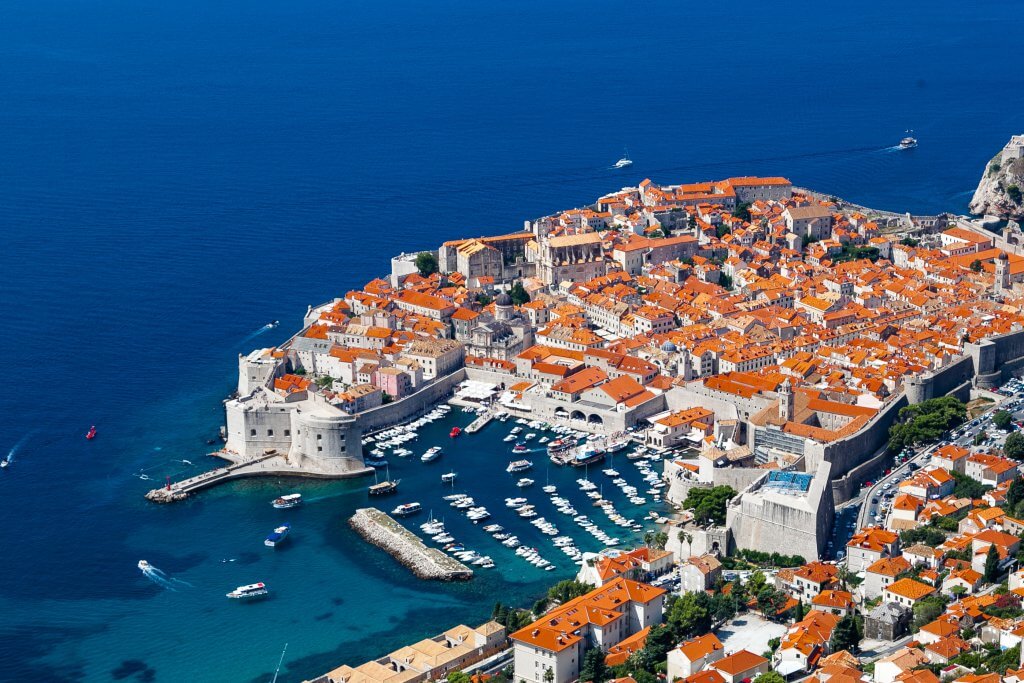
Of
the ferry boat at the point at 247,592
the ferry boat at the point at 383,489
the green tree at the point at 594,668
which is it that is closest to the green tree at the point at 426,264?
the ferry boat at the point at 383,489

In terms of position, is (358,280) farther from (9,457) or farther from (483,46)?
(483,46)

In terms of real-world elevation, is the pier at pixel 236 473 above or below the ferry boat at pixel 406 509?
above

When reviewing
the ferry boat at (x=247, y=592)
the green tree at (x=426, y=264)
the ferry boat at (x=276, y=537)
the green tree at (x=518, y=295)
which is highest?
the green tree at (x=426, y=264)

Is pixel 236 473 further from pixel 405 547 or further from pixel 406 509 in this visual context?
pixel 405 547

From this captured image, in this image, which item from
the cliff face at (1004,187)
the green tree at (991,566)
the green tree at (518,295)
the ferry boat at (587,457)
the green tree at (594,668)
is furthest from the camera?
the cliff face at (1004,187)

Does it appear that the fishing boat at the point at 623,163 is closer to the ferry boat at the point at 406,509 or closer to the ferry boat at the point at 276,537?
the ferry boat at the point at 406,509
